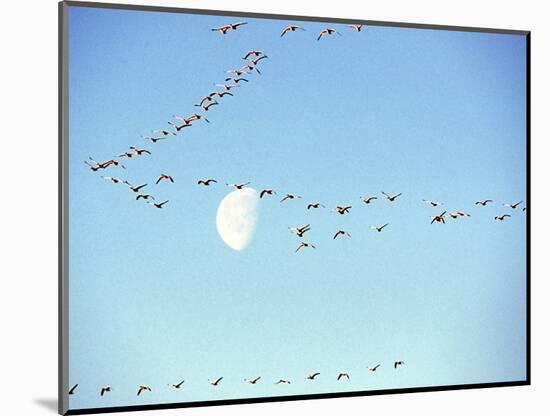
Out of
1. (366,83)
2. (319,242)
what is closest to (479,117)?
(366,83)

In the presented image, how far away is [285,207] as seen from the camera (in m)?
6.36

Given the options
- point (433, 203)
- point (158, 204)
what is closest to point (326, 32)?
point (433, 203)

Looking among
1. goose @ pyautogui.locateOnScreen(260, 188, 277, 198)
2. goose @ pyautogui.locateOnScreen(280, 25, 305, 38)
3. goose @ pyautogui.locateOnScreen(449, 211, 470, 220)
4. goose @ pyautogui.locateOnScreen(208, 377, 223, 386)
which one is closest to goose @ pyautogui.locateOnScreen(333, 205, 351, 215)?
goose @ pyautogui.locateOnScreen(260, 188, 277, 198)

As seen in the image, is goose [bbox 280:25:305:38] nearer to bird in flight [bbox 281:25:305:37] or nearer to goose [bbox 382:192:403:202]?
bird in flight [bbox 281:25:305:37]

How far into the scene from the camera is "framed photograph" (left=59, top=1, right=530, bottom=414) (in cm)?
600

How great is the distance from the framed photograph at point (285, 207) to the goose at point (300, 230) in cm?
4

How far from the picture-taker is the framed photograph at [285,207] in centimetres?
600

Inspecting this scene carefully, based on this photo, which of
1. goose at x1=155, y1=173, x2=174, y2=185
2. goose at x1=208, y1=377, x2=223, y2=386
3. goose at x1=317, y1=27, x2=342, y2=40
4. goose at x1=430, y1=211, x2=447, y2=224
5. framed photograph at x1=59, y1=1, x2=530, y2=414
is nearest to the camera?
framed photograph at x1=59, y1=1, x2=530, y2=414

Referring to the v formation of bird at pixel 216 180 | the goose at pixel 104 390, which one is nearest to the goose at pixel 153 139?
the v formation of bird at pixel 216 180

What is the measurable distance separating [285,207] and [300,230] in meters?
0.17

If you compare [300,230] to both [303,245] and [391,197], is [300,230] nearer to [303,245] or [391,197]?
[303,245]

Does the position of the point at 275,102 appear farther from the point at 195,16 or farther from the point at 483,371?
the point at 483,371

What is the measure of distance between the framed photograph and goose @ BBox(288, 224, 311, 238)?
4 cm

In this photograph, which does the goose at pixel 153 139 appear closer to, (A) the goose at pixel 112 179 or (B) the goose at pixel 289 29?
(A) the goose at pixel 112 179
